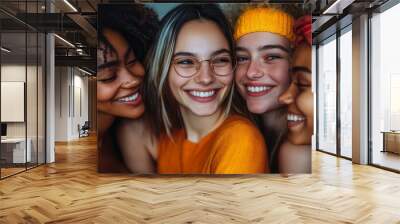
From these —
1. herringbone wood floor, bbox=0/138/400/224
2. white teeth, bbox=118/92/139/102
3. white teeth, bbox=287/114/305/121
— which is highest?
white teeth, bbox=118/92/139/102

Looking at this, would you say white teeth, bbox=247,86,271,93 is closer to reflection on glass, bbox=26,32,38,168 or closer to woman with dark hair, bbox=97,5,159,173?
woman with dark hair, bbox=97,5,159,173

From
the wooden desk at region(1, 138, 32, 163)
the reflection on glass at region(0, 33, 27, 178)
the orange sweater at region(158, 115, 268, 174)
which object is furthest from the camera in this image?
the wooden desk at region(1, 138, 32, 163)

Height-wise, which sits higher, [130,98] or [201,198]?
[130,98]

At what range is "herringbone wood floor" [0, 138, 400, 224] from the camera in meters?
4.20

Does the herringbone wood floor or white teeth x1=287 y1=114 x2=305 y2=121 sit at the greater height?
white teeth x1=287 y1=114 x2=305 y2=121

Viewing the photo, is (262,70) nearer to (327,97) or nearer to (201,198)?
(201,198)

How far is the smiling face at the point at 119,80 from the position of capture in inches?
267

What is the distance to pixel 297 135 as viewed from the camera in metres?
6.68

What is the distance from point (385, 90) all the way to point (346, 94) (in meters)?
1.65

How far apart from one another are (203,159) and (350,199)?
2.53 m

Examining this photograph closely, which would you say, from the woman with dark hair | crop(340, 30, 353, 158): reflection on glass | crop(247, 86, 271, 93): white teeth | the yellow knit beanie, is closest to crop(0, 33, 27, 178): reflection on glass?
the woman with dark hair

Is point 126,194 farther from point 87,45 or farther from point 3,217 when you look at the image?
point 87,45

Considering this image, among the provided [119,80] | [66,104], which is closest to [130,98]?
[119,80]

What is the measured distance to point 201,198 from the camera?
5.12 metres
